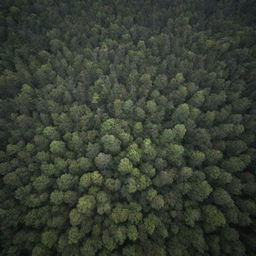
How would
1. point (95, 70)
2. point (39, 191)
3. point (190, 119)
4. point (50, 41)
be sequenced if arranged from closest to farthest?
point (39, 191) < point (190, 119) < point (95, 70) < point (50, 41)

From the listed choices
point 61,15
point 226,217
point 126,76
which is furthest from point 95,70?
point 226,217

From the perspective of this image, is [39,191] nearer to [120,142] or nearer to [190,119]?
[120,142]

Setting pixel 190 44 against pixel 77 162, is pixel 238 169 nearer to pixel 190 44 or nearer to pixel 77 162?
pixel 77 162

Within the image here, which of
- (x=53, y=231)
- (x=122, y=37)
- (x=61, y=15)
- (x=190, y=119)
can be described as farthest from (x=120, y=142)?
(x=61, y=15)

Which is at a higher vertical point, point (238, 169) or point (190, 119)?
point (190, 119)

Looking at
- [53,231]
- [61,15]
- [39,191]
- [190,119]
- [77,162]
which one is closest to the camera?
[53,231]

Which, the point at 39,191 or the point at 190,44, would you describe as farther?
the point at 190,44

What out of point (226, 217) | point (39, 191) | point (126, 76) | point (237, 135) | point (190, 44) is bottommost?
point (226, 217)
